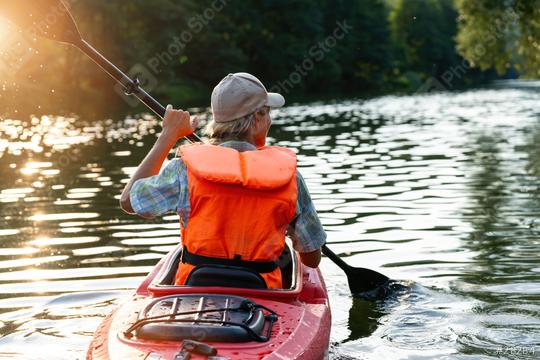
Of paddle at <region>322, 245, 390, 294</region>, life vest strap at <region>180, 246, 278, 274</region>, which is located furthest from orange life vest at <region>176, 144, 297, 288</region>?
paddle at <region>322, 245, 390, 294</region>

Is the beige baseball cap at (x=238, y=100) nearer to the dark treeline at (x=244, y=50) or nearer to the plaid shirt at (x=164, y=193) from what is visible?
the plaid shirt at (x=164, y=193)

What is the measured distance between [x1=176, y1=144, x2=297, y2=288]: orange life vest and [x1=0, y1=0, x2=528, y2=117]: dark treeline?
70.9 ft

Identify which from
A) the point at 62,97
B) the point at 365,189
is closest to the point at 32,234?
the point at 365,189

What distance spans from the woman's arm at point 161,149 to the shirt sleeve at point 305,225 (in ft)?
2.15

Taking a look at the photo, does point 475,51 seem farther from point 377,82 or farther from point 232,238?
point 377,82

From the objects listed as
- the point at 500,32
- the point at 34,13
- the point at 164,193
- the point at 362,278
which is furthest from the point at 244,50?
the point at 164,193

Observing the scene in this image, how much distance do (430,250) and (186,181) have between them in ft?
15.7

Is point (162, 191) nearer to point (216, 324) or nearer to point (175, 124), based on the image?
point (175, 124)

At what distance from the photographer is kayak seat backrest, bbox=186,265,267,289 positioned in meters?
4.10

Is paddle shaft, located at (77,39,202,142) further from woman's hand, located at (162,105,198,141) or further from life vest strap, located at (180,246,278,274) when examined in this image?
life vest strap, located at (180,246,278,274)

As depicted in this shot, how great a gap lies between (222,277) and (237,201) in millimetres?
424

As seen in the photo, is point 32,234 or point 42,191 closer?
point 32,234

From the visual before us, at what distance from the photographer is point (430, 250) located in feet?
27.3

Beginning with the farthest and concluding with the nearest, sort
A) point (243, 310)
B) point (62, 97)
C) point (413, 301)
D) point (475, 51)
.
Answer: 1. point (62, 97)
2. point (475, 51)
3. point (413, 301)
4. point (243, 310)
